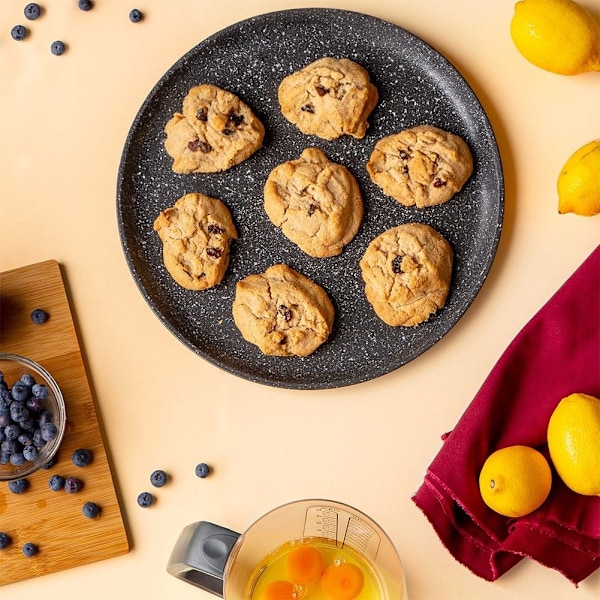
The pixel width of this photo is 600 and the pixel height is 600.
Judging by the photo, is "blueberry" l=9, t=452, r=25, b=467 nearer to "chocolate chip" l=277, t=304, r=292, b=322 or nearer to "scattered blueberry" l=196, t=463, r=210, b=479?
"scattered blueberry" l=196, t=463, r=210, b=479

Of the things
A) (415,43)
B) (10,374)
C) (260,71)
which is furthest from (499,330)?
(10,374)

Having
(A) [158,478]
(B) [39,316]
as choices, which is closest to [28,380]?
(B) [39,316]

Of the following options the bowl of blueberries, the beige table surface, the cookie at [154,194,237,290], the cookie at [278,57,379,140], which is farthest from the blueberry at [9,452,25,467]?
the cookie at [278,57,379,140]

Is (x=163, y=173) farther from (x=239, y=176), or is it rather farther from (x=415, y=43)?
(x=415, y=43)

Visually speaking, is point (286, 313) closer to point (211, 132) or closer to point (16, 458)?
point (211, 132)

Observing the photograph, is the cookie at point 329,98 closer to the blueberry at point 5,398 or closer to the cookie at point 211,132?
the cookie at point 211,132
